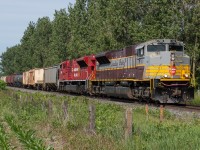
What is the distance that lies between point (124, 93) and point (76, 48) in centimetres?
3295

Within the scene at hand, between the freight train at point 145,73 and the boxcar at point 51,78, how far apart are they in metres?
14.6

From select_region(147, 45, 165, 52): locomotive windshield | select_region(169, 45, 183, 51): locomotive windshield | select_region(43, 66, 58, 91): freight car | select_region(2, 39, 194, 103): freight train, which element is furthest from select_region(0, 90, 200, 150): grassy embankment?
select_region(43, 66, 58, 91): freight car

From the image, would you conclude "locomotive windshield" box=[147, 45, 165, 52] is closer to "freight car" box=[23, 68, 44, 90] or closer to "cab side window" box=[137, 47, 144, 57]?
"cab side window" box=[137, 47, 144, 57]

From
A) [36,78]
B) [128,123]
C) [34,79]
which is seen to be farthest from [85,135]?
[34,79]

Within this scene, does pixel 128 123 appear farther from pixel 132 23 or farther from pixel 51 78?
pixel 51 78

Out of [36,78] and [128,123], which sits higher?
[36,78]

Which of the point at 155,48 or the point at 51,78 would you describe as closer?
the point at 155,48

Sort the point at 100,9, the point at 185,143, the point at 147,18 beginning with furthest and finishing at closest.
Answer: the point at 100,9
the point at 147,18
the point at 185,143

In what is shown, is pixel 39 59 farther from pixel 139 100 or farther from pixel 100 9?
pixel 139 100

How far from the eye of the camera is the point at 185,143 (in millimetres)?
9305

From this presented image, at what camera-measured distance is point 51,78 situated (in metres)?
→ 52.2

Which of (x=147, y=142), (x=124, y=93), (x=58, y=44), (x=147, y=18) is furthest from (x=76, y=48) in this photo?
(x=147, y=142)

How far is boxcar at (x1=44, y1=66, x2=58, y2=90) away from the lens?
49812 millimetres

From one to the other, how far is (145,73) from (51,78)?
97.1 feet
